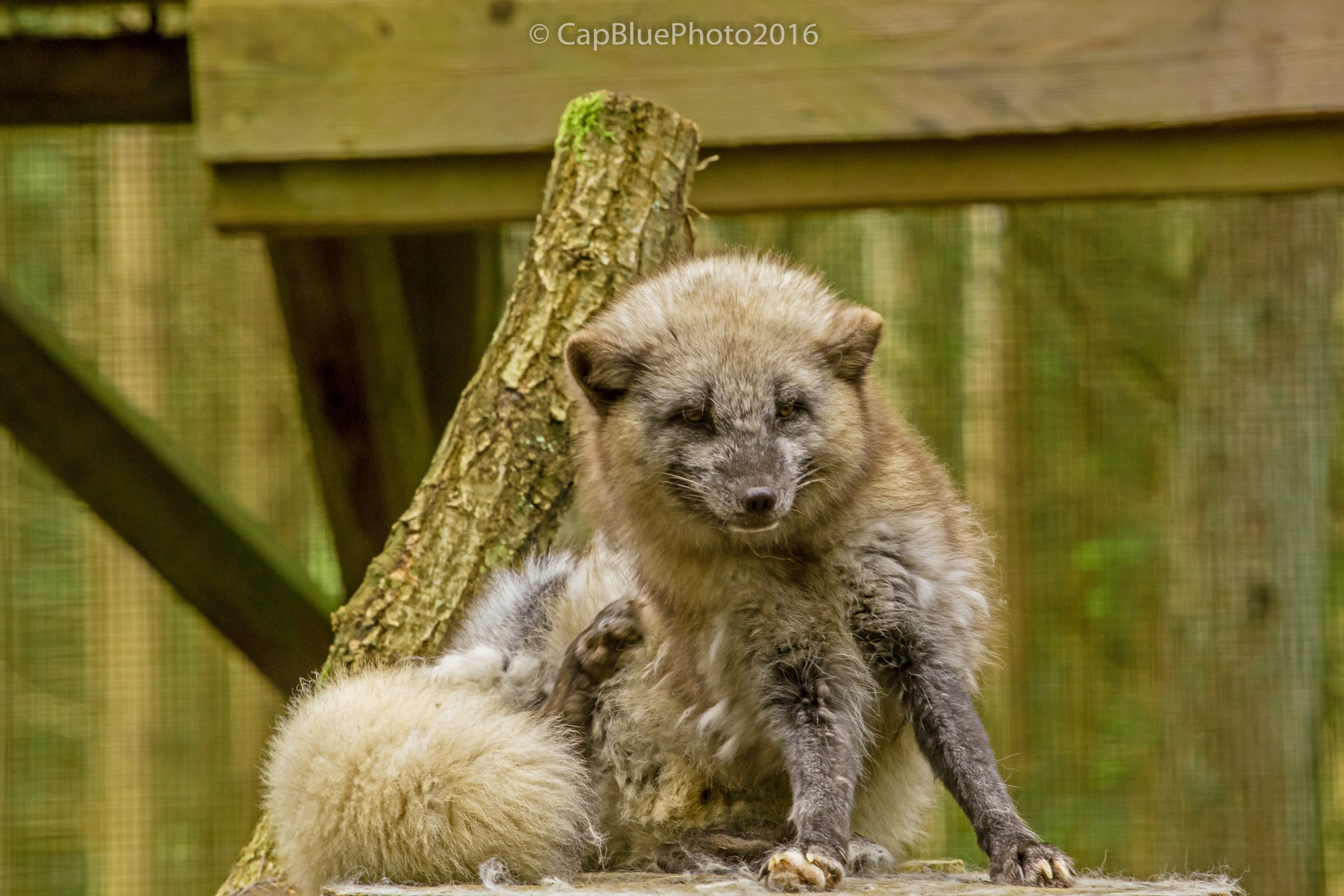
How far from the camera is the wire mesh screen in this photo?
415cm

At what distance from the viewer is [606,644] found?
2119mm

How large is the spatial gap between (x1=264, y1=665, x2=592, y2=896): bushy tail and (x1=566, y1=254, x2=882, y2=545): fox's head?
15.2 inches

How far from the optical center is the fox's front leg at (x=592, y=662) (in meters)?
2.12

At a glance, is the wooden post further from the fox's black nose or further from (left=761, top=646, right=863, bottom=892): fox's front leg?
the fox's black nose

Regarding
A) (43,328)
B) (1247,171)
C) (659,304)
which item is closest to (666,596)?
(659,304)

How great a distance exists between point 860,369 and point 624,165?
0.98 m

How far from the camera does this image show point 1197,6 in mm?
2354

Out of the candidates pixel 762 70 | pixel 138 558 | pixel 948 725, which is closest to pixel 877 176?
pixel 762 70

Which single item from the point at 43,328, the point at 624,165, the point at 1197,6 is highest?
the point at 1197,6

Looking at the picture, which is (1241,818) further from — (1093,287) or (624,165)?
(624,165)

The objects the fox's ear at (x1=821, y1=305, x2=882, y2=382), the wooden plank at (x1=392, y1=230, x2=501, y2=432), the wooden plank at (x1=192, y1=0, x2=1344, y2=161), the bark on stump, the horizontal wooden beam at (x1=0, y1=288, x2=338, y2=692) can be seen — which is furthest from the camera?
the wooden plank at (x1=392, y1=230, x2=501, y2=432)

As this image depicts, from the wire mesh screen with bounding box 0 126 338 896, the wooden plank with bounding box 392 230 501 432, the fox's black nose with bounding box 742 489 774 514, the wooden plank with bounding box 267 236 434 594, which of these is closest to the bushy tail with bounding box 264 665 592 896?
the fox's black nose with bounding box 742 489 774 514

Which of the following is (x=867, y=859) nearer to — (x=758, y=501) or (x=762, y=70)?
(x=758, y=501)

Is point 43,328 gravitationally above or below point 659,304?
above
